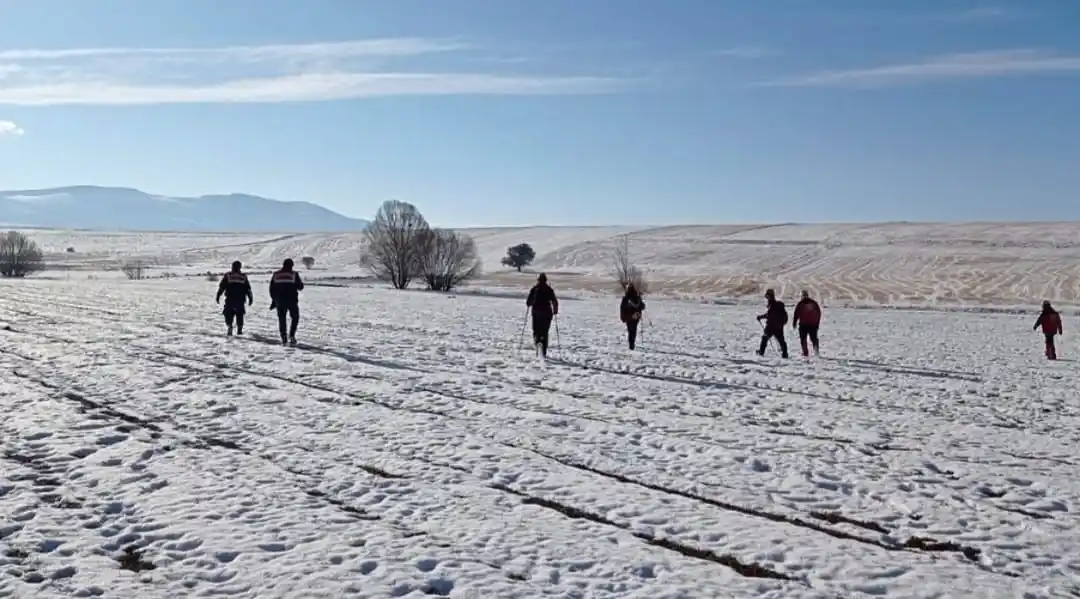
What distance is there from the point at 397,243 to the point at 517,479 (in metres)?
70.0

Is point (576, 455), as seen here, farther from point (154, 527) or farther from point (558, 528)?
point (154, 527)

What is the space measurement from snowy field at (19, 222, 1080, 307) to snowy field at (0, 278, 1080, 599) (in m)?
54.1

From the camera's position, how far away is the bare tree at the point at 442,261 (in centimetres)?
7650

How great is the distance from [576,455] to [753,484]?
6.94ft

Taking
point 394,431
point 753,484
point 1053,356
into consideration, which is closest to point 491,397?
point 394,431

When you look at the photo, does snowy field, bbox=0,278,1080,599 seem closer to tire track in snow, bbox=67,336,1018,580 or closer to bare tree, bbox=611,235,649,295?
tire track in snow, bbox=67,336,1018,580

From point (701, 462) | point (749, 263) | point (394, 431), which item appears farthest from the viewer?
point (749, 263)

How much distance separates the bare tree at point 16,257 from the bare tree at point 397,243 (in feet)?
116

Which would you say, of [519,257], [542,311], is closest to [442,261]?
[519,257]

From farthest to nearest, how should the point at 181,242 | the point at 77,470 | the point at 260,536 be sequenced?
the point at 181,242 < the point at 77,470 < the point at 260,536

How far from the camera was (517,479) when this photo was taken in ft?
31.8

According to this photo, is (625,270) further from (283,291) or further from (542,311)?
(283,291)

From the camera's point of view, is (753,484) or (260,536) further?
(753,484)

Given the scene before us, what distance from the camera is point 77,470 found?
946 centimetres
